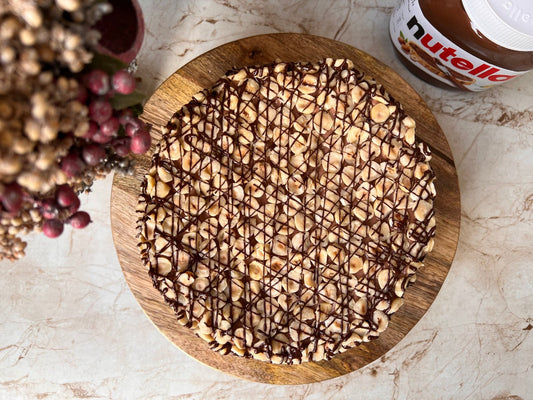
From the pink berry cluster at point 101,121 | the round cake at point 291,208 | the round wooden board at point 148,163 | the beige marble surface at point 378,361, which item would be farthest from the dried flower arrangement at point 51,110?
the beige marble surface at point 378,361

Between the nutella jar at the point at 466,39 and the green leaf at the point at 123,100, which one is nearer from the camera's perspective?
the green leaf at the point at 123,100

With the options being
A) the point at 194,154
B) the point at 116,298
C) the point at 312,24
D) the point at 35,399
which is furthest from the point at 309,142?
the point at 35,399

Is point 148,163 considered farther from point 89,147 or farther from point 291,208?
point 89,147

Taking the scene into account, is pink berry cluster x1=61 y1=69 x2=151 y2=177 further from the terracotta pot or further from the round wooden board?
the round wooden board

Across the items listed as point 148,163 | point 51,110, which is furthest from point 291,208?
point 51,110

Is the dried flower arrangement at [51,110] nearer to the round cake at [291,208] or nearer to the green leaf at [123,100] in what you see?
the green leaf at [123,100]

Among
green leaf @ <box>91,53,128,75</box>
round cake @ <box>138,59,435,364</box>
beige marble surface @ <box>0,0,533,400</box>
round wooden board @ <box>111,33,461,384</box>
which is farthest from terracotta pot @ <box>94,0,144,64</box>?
beige marble surface @ <box>0,0,533,400</box>
